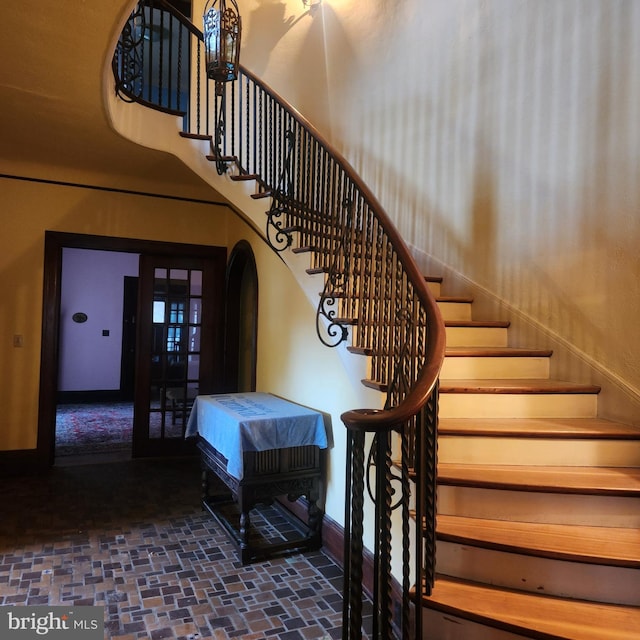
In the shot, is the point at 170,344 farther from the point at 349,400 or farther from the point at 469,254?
the point at 469,254

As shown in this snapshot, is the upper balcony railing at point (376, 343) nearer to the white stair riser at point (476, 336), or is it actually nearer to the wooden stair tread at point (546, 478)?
the wooden stair tread at point (546, 478)

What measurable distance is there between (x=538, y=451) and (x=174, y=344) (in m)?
4.04

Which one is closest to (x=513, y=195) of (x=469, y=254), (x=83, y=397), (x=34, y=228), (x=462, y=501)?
(x=469, y=254)

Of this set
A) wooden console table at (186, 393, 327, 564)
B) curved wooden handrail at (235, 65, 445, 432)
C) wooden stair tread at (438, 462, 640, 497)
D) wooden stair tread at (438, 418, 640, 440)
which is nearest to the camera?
curved wooden handrail at (235, 65, 445, 432)

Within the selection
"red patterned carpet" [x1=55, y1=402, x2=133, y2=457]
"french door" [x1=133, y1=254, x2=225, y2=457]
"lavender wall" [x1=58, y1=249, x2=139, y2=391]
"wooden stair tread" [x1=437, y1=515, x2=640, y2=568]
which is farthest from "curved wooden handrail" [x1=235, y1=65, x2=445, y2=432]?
"lavender wall" [x1=58, y1=249, x2=139, y2=391]

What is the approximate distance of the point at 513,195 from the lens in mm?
3252

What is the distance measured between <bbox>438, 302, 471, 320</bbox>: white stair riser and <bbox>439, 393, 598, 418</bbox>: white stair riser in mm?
931

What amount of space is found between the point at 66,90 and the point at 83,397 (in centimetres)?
651

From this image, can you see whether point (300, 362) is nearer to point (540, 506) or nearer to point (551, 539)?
point (540, 506)

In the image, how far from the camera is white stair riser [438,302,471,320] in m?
3.48

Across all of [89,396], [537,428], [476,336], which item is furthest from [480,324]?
[89,396]

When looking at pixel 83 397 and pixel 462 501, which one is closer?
pixel 462 501

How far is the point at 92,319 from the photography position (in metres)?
8.59

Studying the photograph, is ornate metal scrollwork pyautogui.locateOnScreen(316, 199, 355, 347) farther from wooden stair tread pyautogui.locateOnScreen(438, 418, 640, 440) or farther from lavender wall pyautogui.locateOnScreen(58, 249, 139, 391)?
lavender wall pyautogui.locateOnScreen(58, 249, 139, 391)
